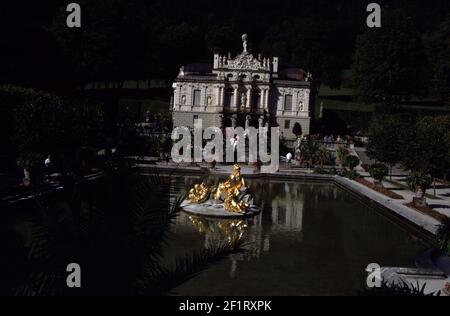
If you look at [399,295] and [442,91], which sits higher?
[442,91]

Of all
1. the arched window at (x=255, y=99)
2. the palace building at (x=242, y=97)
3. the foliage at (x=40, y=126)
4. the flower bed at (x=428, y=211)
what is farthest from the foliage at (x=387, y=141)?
the arched window at (x=255, y=99)

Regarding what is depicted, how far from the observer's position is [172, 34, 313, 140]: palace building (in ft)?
195

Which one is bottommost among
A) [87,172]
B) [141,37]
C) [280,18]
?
[87,172]

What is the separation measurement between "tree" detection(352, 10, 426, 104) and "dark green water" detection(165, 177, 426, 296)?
1412 inches

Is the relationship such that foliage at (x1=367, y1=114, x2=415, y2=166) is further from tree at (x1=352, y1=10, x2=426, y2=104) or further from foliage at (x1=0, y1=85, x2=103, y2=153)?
tree at (x1=352, y1=10, x2=426, y2=104)

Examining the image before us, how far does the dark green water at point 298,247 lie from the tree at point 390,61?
35875 millimetres

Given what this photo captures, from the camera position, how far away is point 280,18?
126062 mm

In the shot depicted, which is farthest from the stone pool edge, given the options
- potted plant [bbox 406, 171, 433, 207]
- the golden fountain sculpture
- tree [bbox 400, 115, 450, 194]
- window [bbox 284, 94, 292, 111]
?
window [bbox 284, 94, 292, 111]

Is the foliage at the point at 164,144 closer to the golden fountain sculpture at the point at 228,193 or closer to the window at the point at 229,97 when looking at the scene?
the window at the point at 229,97

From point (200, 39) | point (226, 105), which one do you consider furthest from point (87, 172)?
point (200, 39)

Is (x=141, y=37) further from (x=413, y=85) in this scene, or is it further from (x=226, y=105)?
(x=413, y=85)

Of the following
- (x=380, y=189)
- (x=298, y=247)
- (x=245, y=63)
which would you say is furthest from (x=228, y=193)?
(x=245, y=63)

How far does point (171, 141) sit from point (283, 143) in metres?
11.5

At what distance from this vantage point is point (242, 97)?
59.9m
